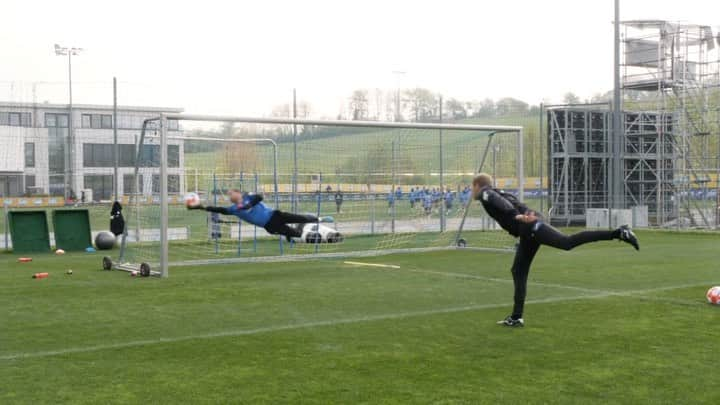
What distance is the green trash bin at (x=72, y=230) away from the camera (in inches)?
889

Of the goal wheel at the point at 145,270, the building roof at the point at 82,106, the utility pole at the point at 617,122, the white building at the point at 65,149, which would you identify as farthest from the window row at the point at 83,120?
the utility pole at the point at 617,122

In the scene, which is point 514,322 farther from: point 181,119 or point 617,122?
point 617,122

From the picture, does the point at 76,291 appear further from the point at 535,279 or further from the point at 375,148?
the point at 375,148

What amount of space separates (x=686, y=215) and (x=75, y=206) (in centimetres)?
2289

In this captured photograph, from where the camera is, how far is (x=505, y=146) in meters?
22.7

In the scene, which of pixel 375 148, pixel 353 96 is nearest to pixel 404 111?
pixel 353 96

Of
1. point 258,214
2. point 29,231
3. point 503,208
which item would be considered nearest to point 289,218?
point 258,214

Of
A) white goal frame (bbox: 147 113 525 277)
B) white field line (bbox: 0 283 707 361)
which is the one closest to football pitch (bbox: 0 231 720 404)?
white field line (bbox: 0 283 707 361)

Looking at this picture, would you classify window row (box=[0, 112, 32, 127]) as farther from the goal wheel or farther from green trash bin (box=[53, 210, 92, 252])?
the goal wheel

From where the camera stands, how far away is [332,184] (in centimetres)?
2370

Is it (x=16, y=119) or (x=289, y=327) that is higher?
(x=16, y=119)

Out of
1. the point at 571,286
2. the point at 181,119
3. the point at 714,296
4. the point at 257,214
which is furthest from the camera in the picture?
the point at 181,119

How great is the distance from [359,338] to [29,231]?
15863 mm

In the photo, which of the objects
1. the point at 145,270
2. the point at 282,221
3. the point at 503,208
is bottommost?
the point at 145,270
